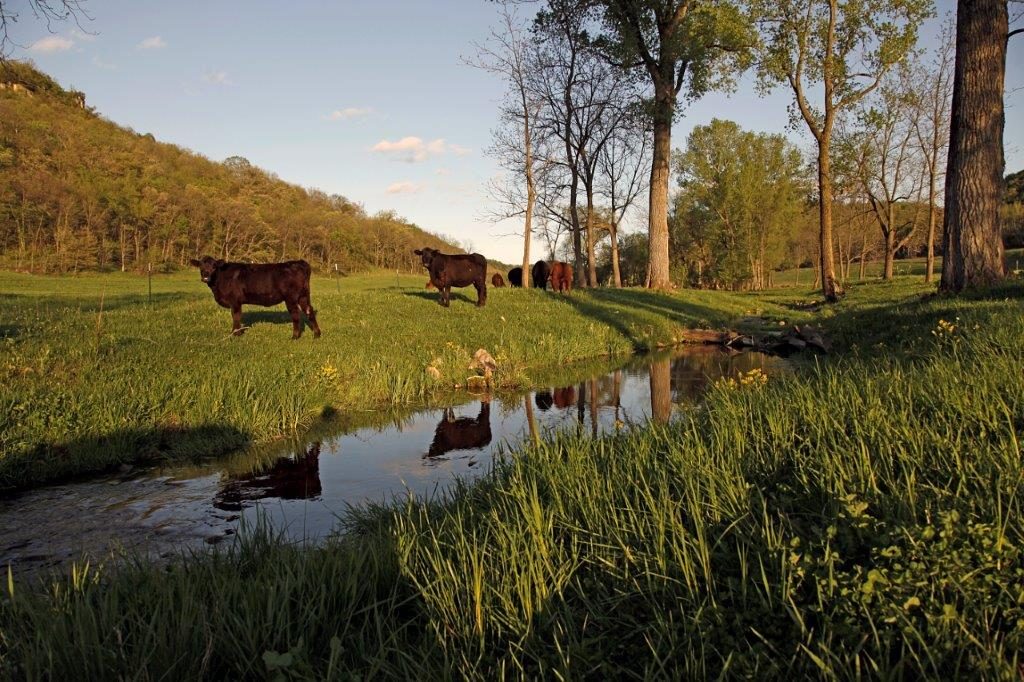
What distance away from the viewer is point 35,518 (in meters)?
5.46

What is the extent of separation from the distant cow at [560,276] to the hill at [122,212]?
21.1 metres

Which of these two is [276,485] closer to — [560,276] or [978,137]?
[978,137]

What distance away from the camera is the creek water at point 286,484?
4953mm

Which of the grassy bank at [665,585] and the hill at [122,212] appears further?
the hill at [122,212]

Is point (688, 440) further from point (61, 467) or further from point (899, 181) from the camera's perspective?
point (899, 181)

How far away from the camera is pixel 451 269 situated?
17156 millimetres

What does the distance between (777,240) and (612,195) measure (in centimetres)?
2643

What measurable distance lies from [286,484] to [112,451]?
7.75 ft

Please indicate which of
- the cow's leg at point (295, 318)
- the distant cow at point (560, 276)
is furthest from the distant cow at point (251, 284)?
the distant cow at point (560, 276)

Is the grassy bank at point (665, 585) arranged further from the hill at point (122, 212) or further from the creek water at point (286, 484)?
the hill at point (122, 212)

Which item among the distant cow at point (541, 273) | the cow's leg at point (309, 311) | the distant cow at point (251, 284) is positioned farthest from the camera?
the distant cow at point (541, 273)

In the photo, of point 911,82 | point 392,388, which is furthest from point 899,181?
point 392,388

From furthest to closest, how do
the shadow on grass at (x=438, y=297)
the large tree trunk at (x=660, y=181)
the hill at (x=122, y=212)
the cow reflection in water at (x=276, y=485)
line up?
the hill at (x=122, y=212) < the large tree trunk at (x=660, y=181) < the shadow on grass at (x=438, y=297) < the cow reflection in water at (x=276, y=485)

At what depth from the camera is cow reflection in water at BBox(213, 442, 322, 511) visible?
5980 millimetres
